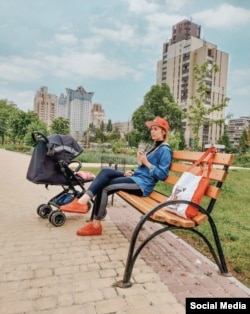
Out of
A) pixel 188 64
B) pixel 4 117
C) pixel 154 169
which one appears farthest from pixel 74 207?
pixel 188 64

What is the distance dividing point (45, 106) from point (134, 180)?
12520 centimetres

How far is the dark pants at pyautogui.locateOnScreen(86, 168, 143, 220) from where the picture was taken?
11.6 ft

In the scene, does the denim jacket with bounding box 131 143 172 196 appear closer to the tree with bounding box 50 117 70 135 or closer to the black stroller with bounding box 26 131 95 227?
the black stroller with bounding box 26 131 95 227

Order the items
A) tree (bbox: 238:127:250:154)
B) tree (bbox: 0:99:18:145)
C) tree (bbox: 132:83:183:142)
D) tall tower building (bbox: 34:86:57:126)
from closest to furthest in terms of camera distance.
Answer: tree (bbox: 238:127:250:154), tree (bbox: 132:83:183:142), tree (bbox: 0:99:18:145), tall tower building (bbox: 34:86:57:126)

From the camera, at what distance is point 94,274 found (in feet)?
8.81

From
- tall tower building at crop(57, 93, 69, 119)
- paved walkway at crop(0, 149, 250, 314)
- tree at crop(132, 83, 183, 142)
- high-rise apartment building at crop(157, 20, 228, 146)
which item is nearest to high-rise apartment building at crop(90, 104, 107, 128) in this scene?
tall tower building at crop(57, 93, 69, 119)

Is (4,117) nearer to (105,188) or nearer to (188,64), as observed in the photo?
(188,64)

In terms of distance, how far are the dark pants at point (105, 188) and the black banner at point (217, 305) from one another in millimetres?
1557

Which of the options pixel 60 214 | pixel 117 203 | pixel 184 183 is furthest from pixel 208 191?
pixel 117 203

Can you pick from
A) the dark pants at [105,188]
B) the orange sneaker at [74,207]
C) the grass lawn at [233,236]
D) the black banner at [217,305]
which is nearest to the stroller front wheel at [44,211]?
the orange sneaker at [74,207]

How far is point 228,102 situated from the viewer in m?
9.77

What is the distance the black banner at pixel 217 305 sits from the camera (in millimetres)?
2154

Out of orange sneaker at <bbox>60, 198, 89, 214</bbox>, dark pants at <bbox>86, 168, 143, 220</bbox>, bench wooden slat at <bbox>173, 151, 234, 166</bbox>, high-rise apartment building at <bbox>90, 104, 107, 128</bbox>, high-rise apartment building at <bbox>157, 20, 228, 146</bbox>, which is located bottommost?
orange sneaker at <bbox>60, 198, 89, 214</bbox>

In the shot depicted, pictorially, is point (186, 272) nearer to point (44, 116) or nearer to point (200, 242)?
point (200, 242)
